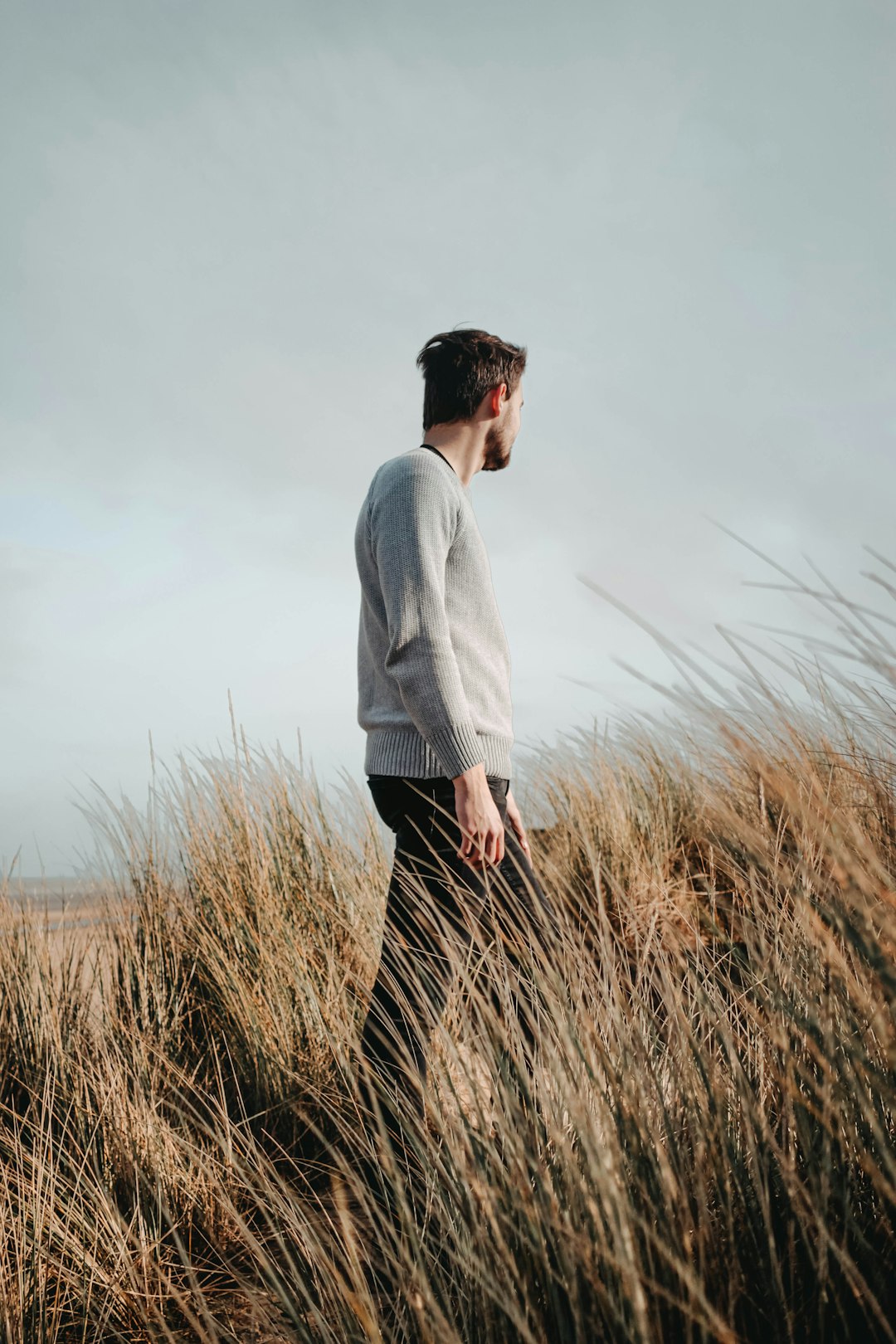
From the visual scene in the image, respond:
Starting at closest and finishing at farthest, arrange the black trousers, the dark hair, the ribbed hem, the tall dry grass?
the tall dry grass < the black trousers < the ribbed hem < the dark hair

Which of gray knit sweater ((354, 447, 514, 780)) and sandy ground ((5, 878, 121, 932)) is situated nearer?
gray knit sweater ((354, 447, 514, 780))

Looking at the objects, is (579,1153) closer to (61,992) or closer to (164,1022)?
(164,1022)

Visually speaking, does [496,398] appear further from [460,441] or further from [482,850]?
[482,850]

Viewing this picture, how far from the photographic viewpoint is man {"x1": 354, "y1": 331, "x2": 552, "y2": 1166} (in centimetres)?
131

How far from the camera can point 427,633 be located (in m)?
1.39

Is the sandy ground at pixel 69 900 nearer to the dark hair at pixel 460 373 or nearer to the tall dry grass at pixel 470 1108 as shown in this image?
the tall dry grass at pixel 470 1108

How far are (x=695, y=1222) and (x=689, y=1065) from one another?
15cm

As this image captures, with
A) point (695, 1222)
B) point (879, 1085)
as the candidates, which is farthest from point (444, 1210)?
point (879, 1085)

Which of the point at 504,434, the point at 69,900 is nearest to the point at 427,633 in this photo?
the point at 504,434

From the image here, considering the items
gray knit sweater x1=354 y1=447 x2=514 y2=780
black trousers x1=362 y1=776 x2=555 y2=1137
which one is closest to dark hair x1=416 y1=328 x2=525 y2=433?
gray knit sweater x1=354 y1=447 x2=514 y2=780

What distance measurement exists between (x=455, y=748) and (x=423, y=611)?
0.24m

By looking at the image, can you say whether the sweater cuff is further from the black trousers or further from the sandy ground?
the sandy ground

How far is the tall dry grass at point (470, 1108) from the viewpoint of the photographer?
29.6 inches

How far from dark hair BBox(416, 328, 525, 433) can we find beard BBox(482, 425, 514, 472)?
8 cm
